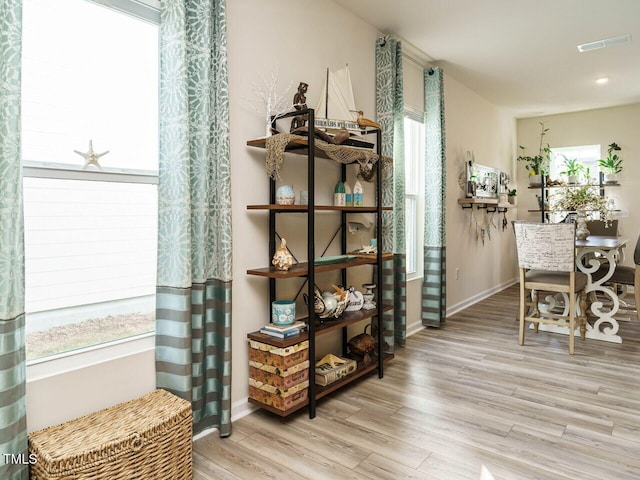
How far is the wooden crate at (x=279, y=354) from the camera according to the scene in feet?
7.28

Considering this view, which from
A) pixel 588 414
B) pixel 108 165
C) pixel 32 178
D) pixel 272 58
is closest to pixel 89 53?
pixel 108 165

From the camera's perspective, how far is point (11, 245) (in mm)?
1431

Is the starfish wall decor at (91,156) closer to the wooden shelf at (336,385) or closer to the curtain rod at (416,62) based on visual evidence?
the wooden shelf at (336,385)

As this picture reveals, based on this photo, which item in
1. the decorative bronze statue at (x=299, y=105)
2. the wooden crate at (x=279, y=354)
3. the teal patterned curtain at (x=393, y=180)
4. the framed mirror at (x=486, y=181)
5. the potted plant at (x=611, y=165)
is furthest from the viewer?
Result: the potted plant at (x=611, y=165)

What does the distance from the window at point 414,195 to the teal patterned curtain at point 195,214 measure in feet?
8.16

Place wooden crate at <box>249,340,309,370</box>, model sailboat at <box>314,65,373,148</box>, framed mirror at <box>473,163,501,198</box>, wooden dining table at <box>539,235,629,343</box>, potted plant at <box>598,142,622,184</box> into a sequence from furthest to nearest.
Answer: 1. potted plant at <box>598,142,622,184</box>
2. framed mirror at <box>473,163,501,198</box>
3. wooden dining table at <box>539,235,629,343</box>
4. model sailboat at <box>314,65,373,148</box>
5. wooden crate at <box>249,340,309,370</box>

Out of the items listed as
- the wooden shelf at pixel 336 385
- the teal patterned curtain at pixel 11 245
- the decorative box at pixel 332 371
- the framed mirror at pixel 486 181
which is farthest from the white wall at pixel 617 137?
the teal patterned curtain at pixel 11 245

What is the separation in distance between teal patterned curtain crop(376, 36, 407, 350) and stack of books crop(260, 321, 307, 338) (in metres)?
1.19

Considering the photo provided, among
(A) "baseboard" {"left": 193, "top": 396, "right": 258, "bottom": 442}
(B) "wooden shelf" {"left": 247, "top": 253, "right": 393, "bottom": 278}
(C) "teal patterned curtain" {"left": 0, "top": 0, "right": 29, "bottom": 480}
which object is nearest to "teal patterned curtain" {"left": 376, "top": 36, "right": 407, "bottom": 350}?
(B) "wooden shelf" {"left": 247, "top": 253, "right": 393, "bottom": 278}

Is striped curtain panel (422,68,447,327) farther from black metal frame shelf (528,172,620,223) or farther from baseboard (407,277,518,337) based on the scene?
black metal frame shelf (528,172,620,223)

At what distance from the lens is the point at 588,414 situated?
241 cm

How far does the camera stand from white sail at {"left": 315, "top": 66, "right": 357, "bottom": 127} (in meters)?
2.72

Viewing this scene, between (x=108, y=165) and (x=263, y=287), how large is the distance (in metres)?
1.07

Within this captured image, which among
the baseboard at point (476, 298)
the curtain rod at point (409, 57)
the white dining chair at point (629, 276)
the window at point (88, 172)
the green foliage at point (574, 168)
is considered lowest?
the baseboard at point (476, 298)
